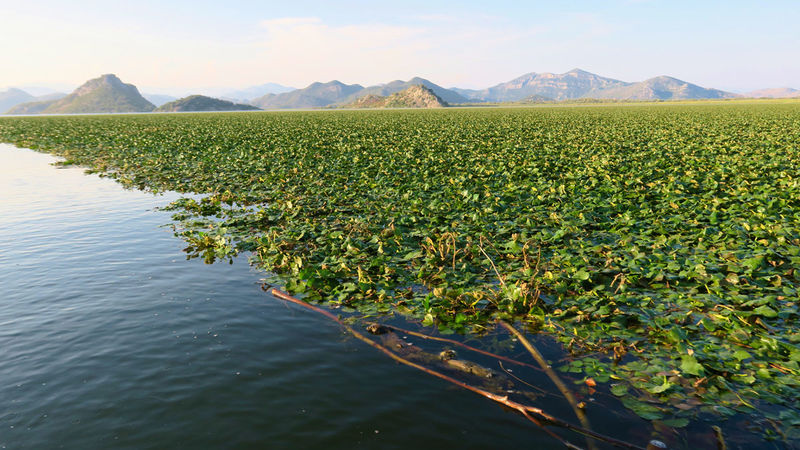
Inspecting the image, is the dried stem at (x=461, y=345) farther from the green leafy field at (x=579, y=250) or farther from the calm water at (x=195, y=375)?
the calm water at (x=195, y=375)

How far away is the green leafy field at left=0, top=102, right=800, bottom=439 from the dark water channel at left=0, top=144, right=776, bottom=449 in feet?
4.10

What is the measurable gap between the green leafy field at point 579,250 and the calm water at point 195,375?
4.39 ft

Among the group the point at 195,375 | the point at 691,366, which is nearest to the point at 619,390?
the point at 691,366

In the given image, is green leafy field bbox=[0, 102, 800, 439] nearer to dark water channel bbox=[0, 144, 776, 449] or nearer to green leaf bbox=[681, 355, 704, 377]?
green leaf bbox=[681, 355, 704, 377]

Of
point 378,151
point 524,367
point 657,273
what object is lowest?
point 524,367

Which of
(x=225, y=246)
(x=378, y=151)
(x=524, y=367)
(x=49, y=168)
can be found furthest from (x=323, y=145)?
(x=524, y=367)

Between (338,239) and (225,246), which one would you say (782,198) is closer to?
(338,239)

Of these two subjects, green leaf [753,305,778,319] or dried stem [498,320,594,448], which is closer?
dried stem [498,320,594,448]

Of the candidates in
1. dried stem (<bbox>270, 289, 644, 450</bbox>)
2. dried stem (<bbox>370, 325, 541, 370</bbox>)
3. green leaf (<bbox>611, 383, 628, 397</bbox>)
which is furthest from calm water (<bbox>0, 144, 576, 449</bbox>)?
green leaf (<bbox>611, 383, 628, 397</bbox>)

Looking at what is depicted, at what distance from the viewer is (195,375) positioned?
584cm

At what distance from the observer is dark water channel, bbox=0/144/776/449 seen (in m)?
4.70

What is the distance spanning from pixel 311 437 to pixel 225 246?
25.2 ft

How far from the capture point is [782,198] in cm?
1303

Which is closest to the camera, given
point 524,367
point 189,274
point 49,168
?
point 524,367
